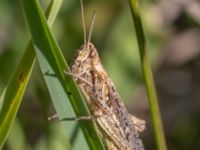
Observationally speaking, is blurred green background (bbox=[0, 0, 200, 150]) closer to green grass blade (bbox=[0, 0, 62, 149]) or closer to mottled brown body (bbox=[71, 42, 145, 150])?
mottled brown body (bbox=[71, 42, 145, 150])

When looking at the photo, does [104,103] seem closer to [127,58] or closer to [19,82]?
[127,58]

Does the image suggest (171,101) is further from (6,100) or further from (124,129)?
(6,100)

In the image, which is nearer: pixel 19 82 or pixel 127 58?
→ pixel 19 82

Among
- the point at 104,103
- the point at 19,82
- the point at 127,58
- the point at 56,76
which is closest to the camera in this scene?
the point at 56,76

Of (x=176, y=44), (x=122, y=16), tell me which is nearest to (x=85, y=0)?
(x=122, y=16)

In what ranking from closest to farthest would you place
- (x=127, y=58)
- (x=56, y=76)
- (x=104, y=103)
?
(x=56, y=76) < (x=104, y=103) < (x=127, y=58)

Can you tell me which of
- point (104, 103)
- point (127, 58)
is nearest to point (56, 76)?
point (104, 103)
